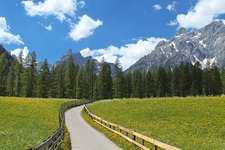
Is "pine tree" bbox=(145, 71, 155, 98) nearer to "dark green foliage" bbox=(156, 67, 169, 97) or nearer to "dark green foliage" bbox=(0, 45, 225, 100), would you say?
"dark green foliage" bbox=(0, 45, 225, 100)

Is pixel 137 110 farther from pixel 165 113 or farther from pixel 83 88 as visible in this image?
pixel 83 88

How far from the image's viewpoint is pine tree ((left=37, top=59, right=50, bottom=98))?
125 meters

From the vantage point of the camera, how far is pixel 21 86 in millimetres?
124875

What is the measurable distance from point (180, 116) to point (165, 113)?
11.1 ft

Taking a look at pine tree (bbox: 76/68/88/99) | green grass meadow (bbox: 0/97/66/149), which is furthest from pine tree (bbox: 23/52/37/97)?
green grass meadow (bbox: 0/97/66/149)

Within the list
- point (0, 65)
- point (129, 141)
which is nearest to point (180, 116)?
point (129, 141)

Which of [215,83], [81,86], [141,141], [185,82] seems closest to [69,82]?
[81,86]

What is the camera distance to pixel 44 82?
417 feet

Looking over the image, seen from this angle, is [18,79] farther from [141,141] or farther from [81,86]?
[141,141]

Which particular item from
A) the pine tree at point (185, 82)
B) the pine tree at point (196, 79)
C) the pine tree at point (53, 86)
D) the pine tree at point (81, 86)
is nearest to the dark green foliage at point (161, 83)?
the pine tree at point (185, 82)

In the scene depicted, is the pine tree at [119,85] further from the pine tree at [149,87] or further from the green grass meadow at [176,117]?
the green grass meadow at [176,117]

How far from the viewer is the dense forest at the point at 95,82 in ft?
412

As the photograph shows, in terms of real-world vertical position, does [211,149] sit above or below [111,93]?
below

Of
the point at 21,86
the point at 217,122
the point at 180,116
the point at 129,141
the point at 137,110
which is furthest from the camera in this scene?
the point at 21,86
